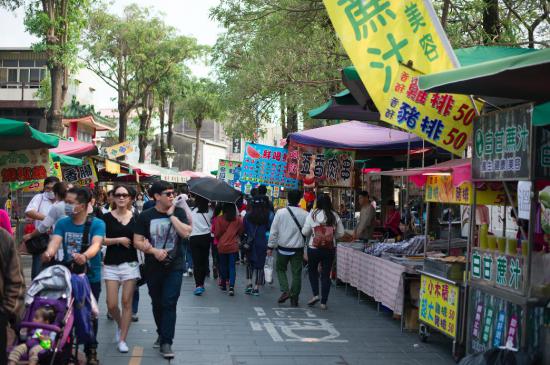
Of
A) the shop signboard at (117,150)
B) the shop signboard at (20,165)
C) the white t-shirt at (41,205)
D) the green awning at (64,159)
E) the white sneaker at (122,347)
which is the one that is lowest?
the white sneaker at (122,347)

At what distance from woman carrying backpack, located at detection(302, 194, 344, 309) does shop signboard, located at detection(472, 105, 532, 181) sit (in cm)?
390

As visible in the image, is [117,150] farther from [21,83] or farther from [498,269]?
[498,269]

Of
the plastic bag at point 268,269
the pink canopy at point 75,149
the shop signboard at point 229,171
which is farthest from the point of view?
the shop signboard at point 229,171

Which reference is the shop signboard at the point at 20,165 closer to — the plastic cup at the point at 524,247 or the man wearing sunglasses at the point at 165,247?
the man wearing sunglasses at the point at 165,247

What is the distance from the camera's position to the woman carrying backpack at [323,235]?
11.2 m

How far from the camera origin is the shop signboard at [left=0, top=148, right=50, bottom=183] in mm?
11375

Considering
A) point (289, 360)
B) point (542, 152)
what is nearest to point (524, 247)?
point (542, 152)

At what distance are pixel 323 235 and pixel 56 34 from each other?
1102 cm

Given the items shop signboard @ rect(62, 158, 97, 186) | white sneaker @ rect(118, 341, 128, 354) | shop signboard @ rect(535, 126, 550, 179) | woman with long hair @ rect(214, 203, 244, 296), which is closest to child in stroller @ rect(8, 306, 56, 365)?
white sneaker @ rect(118, 341, 128, 354)

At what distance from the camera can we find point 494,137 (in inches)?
288

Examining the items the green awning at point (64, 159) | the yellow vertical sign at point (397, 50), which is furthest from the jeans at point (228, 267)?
the yellow vertical sign at point (397, 50)

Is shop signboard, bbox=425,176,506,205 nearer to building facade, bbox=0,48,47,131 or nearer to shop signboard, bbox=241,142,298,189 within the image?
shop signboard, bbox=241,142,298,189

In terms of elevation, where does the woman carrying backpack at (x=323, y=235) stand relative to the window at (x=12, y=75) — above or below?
below

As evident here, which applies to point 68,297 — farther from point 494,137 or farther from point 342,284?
point 342,284
